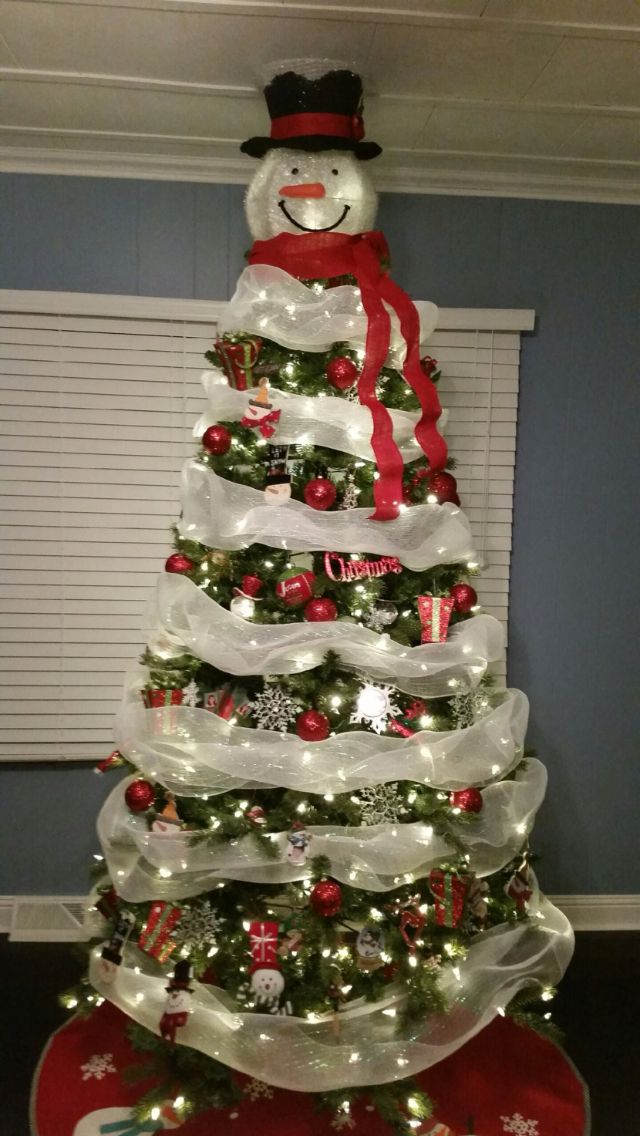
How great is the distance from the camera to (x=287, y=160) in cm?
181

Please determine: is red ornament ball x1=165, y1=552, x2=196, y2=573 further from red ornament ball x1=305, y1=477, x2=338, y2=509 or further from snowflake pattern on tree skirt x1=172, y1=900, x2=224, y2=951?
snowflake pattern on tree skirt x1=172, y1=900, x2=224, y2=951

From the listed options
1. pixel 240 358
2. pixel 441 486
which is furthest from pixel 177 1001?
pixel 240 358

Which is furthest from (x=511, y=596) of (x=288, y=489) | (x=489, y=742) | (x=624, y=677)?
(x=288, y=489)

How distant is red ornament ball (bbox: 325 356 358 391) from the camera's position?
174 cm

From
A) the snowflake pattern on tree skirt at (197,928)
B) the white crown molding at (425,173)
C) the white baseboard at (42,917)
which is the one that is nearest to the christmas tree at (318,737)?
the snowflake pattern on tree skirt at (197,928)

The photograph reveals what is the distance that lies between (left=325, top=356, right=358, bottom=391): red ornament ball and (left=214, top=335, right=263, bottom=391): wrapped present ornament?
0.18 metres

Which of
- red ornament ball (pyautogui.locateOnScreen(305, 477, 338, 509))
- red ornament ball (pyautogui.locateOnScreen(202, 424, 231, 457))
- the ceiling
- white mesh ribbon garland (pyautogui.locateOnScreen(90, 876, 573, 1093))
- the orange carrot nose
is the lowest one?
white mesh ribbon garland (pyautogui.locateOnScreen(90, 876, 573, 1093))

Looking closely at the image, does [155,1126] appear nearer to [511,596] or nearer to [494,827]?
[494,827]

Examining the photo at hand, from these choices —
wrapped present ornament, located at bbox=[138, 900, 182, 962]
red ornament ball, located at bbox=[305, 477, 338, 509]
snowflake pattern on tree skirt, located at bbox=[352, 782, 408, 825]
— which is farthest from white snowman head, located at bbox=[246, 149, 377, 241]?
wrapped present ornament, located at bbox=[138, 900, 182, 962]

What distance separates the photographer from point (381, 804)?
1.70 m

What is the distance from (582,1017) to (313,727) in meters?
1.29

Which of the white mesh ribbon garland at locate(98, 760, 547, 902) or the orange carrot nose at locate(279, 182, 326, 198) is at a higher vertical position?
the orange carrot nose at locate(279, 182, 326, 198)

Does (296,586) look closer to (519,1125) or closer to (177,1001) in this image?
(177,1001)

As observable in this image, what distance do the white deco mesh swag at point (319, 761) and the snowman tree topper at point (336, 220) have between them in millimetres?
62
